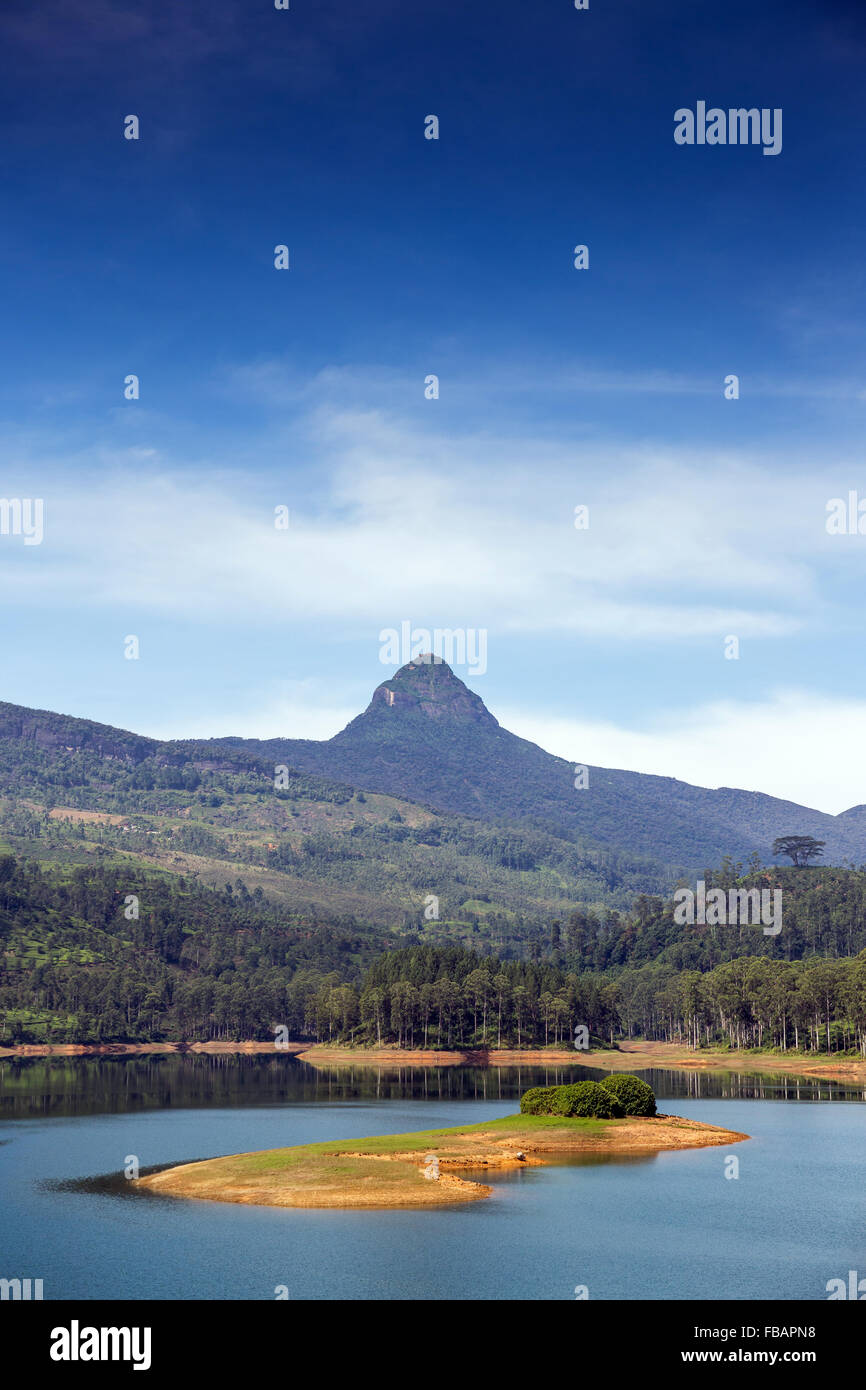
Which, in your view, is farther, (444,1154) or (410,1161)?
(444,1154)

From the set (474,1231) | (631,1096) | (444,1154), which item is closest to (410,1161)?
Answer: (444,1154)

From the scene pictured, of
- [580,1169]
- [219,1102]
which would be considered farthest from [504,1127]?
[219,1102]

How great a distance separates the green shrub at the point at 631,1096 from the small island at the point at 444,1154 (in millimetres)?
101

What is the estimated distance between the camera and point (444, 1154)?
10544cm

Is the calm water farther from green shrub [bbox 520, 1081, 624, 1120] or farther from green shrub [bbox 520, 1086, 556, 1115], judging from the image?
green shrub [bbox 520, 1086, 556, 1115]

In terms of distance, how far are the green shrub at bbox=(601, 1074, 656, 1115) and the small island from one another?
101 millimetres

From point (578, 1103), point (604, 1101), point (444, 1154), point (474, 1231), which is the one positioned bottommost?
point (444, 1154)

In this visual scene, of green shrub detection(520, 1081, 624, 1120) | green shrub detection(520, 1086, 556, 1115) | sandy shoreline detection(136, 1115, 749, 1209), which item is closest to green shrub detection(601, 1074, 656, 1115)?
green shrub detection(520, 1081, 624, 1120)

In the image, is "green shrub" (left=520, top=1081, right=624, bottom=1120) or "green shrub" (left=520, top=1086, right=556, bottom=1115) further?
"green shrub" (left=520, top=1086, right=556, bottom=1115)

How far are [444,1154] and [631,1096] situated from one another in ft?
96.8

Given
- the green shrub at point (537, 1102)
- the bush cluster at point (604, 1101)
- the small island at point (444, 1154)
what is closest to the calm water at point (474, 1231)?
the small island at point (444, 1154)

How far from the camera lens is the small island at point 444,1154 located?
8956 centimetres

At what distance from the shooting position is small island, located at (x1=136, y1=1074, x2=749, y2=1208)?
89562mm

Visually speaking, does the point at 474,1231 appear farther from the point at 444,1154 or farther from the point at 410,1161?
the point at 444,1154
